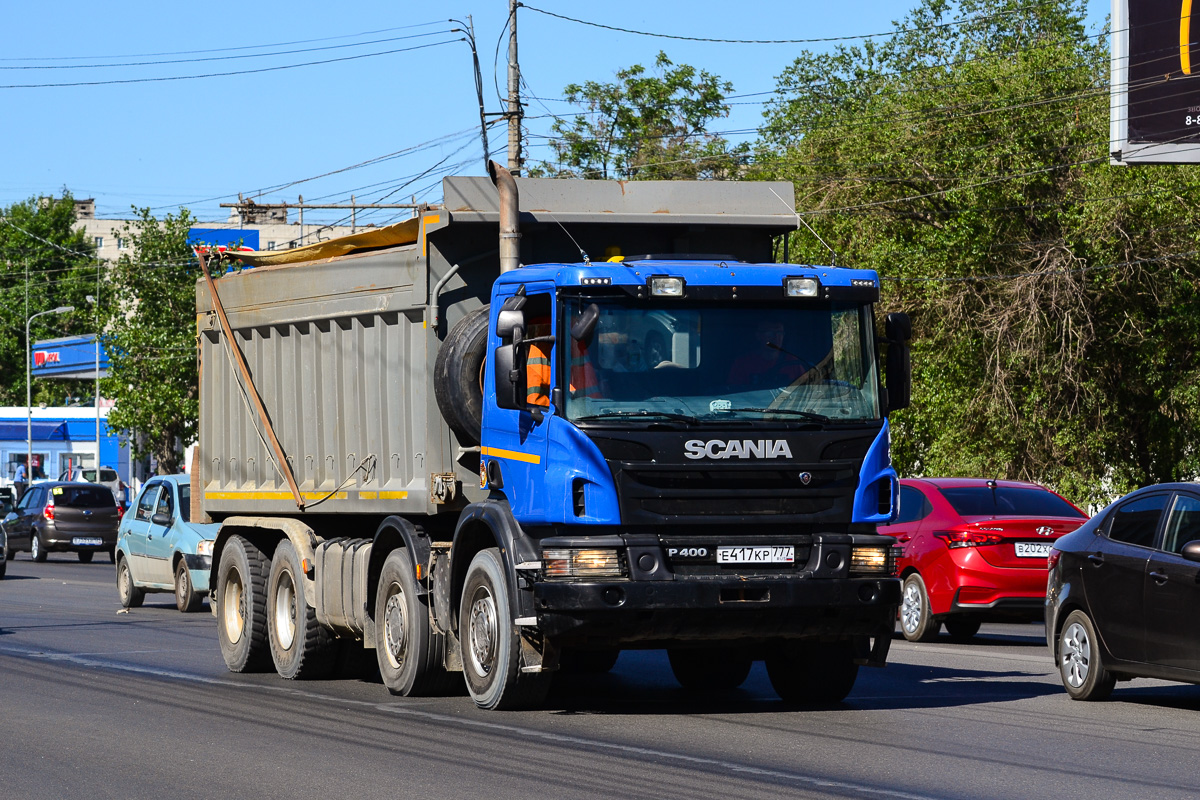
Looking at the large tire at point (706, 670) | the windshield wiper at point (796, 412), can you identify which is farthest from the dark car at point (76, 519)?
the windshield wiper at point (796, 412)

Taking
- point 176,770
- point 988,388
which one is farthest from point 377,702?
point 988,388

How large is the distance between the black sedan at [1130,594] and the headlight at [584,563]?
130 inches

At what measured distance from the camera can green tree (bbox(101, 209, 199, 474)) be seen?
164ft

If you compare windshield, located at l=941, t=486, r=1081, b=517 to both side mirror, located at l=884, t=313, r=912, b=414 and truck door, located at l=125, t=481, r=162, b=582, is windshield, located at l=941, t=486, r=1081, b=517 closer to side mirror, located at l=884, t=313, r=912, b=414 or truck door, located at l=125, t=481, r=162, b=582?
side mirror, located at l=884, t=313, r=912, b=414

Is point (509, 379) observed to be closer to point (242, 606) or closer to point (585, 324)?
point (585, 324)

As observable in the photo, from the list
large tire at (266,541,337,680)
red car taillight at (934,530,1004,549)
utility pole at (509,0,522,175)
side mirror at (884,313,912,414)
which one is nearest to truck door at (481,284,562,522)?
side mirror at (884,313,912,414)

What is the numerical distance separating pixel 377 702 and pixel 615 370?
10.6ft

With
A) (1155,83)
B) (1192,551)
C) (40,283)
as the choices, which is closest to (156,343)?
(1155,83)

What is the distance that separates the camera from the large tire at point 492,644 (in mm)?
10148

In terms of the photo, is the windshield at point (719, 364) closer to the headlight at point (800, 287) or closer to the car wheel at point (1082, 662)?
the headlight at point (800, 287)

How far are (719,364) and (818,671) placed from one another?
242cm

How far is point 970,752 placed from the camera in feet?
29.1

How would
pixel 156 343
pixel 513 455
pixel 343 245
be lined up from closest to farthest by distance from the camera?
1. pixel 513 455
2. pixel 343 245
3. pixel 156 343

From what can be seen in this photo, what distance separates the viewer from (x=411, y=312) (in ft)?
38.1
